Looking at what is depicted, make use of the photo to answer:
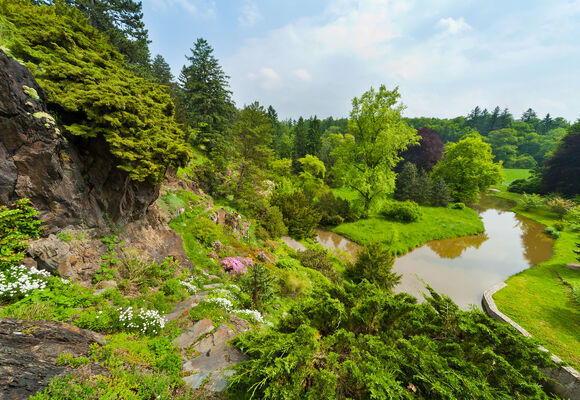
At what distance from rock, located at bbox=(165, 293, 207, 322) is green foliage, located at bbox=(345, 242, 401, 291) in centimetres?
739

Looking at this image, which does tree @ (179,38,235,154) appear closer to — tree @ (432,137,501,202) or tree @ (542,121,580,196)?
tree @ (432,137,501,202)

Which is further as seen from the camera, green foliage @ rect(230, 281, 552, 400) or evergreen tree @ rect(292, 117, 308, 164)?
evergreen tree @ rect(292, 117, 308, 164)

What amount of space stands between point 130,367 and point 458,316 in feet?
16.8

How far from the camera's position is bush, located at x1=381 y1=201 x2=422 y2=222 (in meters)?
18.9

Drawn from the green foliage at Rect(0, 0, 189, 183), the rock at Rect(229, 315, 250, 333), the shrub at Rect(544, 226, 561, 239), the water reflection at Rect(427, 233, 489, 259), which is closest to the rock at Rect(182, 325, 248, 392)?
the rock at Rect(229, 315, 250, 333)

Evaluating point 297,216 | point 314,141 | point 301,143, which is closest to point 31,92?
point 297,216

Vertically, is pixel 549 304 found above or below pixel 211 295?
below

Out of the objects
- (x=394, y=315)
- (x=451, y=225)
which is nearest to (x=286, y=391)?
(x=394, y=315)

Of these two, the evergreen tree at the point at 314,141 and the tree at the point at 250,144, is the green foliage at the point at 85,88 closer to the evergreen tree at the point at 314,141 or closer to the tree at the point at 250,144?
the tree at the point at 250,144

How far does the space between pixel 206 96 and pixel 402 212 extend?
70.2ft

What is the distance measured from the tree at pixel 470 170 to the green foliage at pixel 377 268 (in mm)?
24255

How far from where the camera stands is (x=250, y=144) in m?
14.8

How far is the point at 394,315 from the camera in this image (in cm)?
357

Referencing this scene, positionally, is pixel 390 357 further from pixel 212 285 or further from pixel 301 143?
pixel 301 143
